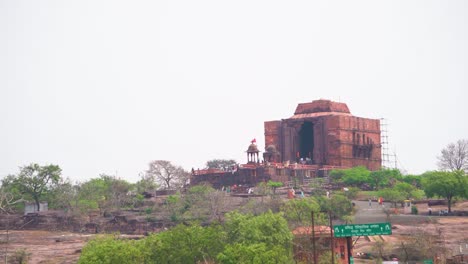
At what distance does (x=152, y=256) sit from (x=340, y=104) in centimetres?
5769

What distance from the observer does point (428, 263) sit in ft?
163

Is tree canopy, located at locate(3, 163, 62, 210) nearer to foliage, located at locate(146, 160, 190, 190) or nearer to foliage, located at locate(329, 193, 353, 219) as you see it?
foliage, located at locate(146, 160, 190, 190)

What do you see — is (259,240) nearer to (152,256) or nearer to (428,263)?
(152,256)

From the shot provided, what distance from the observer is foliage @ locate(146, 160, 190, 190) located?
335ft

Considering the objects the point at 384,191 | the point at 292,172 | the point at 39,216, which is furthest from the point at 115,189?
the point at 384,191

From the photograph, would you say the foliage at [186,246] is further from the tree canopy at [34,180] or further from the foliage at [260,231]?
the tree canopy at [34,180]

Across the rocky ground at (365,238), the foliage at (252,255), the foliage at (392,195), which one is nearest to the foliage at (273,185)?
the rocky ground at (365,238)

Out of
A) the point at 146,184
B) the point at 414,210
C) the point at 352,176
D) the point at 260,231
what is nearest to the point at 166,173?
the point at 146,184

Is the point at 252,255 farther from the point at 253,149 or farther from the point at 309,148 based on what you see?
the point at 309,148

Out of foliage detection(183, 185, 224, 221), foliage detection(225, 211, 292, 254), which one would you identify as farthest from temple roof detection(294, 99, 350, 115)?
foliage detection(225, 211, 292, 254)

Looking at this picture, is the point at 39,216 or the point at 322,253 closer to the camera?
the point at 322,253

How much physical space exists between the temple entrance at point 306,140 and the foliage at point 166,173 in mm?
14231

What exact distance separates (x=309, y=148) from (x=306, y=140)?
3.45ft

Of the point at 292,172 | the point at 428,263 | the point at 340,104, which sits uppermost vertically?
the point at 340,104
